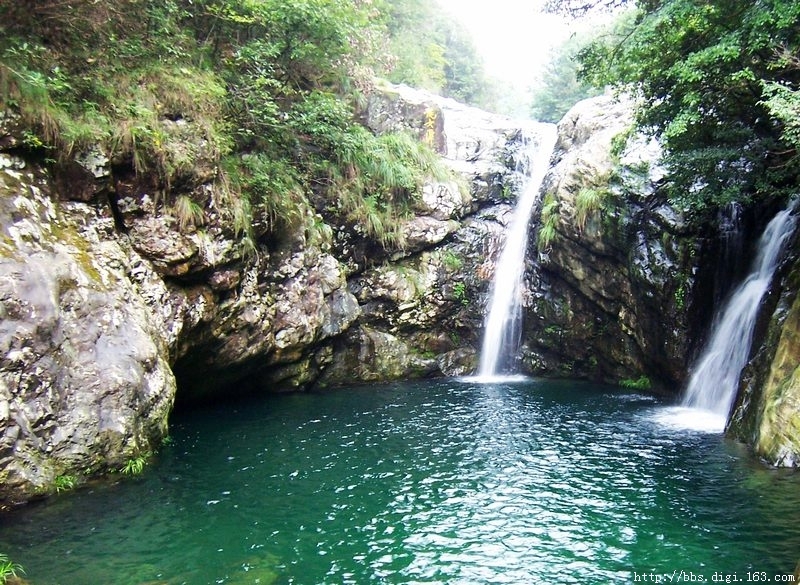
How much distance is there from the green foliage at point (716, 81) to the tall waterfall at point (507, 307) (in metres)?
7.55

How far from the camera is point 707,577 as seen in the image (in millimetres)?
5672

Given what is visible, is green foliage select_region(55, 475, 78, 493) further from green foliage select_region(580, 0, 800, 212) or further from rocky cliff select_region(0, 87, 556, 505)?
green foliage select_region(580, 0, 800, 212)

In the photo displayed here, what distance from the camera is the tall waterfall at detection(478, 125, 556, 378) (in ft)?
59.3

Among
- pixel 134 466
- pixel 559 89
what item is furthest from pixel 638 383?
pixel 559 89

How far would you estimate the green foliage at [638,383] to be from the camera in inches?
599

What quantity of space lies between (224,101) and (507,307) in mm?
10670

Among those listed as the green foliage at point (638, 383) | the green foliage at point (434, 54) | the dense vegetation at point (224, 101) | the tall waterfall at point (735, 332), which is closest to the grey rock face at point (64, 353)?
the dense vegetation at point (224, 101)

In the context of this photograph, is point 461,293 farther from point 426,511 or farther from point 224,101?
point 426,511

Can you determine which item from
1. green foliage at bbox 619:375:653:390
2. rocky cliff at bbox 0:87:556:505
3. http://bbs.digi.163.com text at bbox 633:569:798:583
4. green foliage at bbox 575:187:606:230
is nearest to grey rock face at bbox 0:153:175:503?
rocky cliff at bbox 0:87:556:505

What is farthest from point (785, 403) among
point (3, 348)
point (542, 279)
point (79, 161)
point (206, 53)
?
point (206, 53)

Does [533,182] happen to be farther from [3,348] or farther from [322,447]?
[3,348]

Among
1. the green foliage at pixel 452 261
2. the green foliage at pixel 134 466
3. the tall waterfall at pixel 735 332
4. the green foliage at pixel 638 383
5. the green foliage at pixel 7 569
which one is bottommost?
the green foliage at pixel 7 569

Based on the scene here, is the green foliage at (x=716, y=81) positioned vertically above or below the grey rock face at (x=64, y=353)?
above

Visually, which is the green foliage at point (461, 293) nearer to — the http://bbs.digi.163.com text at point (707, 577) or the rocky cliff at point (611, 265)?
the rocky cliff at point (611, 265)
